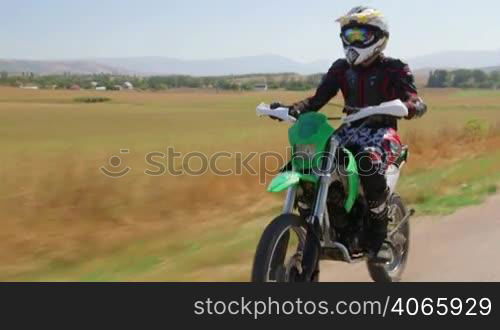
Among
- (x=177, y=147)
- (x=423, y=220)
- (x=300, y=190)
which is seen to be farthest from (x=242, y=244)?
(x=177, y=147)

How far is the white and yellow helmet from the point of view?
4.68 m

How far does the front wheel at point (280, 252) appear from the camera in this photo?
4012 millimetres

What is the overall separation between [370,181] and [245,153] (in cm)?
1341

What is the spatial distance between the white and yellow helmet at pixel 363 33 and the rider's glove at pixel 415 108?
44 cm

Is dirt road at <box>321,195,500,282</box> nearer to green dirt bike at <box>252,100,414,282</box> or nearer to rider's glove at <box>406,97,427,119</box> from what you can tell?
green dirt bike at <box>252,100,414,282</box>

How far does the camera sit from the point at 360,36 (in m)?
4.72

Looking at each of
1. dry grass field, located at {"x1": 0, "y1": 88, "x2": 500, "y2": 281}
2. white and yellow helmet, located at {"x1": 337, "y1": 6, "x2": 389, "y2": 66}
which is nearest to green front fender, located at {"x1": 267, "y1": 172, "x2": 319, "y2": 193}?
white and yellow helmet, located at {"x1": 337, "y1": 6, "x2": 389, "y2": 66}

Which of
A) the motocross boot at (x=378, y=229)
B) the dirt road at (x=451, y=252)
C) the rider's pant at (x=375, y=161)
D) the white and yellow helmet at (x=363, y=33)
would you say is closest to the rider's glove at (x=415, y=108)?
the rider's pant at (x=375, y=161)

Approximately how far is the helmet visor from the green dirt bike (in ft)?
1.57

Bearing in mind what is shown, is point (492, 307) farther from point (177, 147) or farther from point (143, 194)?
point (177, 147)

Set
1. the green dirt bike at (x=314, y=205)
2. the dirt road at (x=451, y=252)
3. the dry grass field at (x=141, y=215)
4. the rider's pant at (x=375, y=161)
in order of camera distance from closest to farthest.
→ the green dirt bike at (x=314, y=205), the rider's pant at (x=375, y=161), the dirt road at (x=451, y=252), the dry grass field at (x=141, y=215)

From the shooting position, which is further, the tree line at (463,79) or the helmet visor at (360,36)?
the tree line at (463,79)

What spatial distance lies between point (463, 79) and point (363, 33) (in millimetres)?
76171

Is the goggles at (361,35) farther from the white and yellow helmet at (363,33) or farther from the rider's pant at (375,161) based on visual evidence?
the rider's pant at (375,161)
